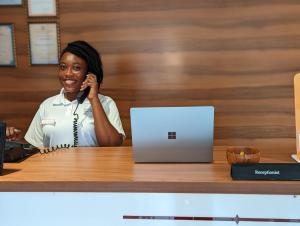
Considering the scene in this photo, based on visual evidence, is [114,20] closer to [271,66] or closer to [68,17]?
[68,17]

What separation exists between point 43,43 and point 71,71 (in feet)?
2.65

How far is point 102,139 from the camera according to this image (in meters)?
2.39

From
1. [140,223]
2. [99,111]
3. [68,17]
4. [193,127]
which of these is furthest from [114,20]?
[140,223]

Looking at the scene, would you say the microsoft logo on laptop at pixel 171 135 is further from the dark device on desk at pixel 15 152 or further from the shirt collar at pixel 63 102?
the shirt collar at pixel 63 102

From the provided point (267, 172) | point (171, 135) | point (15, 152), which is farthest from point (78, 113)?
point (267, 172)

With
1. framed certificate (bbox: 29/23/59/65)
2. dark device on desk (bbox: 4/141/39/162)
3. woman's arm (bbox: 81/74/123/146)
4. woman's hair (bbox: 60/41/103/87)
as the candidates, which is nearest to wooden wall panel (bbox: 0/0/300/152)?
framed certificate (bbox: 29/23/59/65)

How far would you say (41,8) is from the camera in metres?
3.16

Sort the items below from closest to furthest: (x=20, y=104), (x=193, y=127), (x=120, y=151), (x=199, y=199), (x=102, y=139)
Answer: (x=199, y=199)
(x=193, y=127)
(x=120, y=151)
(x=102, y=139)
(x=20, y=104)

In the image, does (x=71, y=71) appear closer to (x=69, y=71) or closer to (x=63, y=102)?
(x=69, y=71)

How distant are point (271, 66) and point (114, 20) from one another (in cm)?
139

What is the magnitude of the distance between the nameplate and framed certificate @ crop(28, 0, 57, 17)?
241 cm

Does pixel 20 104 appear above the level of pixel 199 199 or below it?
above

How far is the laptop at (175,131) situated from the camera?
1456 millimetres

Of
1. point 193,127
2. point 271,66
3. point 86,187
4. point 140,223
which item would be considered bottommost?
point 140,223
